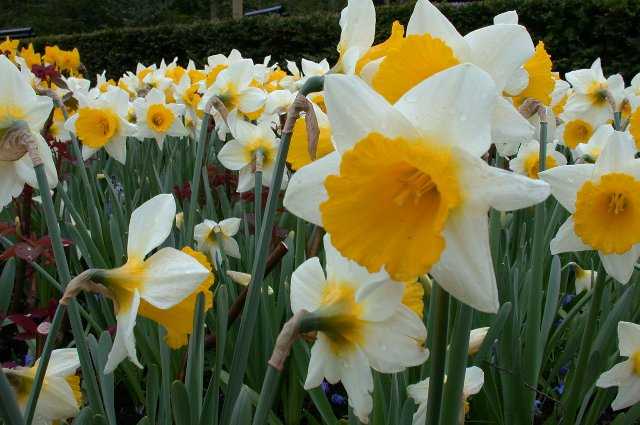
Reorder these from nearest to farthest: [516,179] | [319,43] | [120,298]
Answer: [516,179] → [120,298] → [319,43]

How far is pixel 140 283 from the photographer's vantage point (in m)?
0.91

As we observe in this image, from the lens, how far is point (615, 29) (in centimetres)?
762

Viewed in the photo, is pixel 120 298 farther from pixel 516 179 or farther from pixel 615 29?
pixel 615 29

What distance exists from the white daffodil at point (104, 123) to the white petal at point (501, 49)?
199cm

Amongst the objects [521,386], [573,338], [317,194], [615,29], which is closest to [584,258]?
[573,338]

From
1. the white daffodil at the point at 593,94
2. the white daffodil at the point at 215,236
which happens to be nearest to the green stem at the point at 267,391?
the white daffodil at the point at 215,236

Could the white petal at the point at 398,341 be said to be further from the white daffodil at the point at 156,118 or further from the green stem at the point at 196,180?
the white daffodil at the point at 156,118

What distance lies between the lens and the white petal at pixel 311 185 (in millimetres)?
735

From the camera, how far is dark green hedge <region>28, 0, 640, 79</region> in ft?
25.1

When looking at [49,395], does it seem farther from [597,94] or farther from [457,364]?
[597,94]

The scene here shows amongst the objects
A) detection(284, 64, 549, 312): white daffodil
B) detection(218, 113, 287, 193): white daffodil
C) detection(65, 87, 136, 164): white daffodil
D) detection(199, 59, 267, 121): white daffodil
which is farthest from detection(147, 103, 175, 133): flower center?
detection(284, 64, 549, 312): white daffodil

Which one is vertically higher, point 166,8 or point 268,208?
point 268,208

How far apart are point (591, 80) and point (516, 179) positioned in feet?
8.14

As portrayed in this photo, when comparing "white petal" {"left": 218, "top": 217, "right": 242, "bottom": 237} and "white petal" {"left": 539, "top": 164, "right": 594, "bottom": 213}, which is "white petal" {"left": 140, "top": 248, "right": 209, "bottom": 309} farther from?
"white petal" {"left": 218, "top": 217, "right": 242, "bottom": 237}
